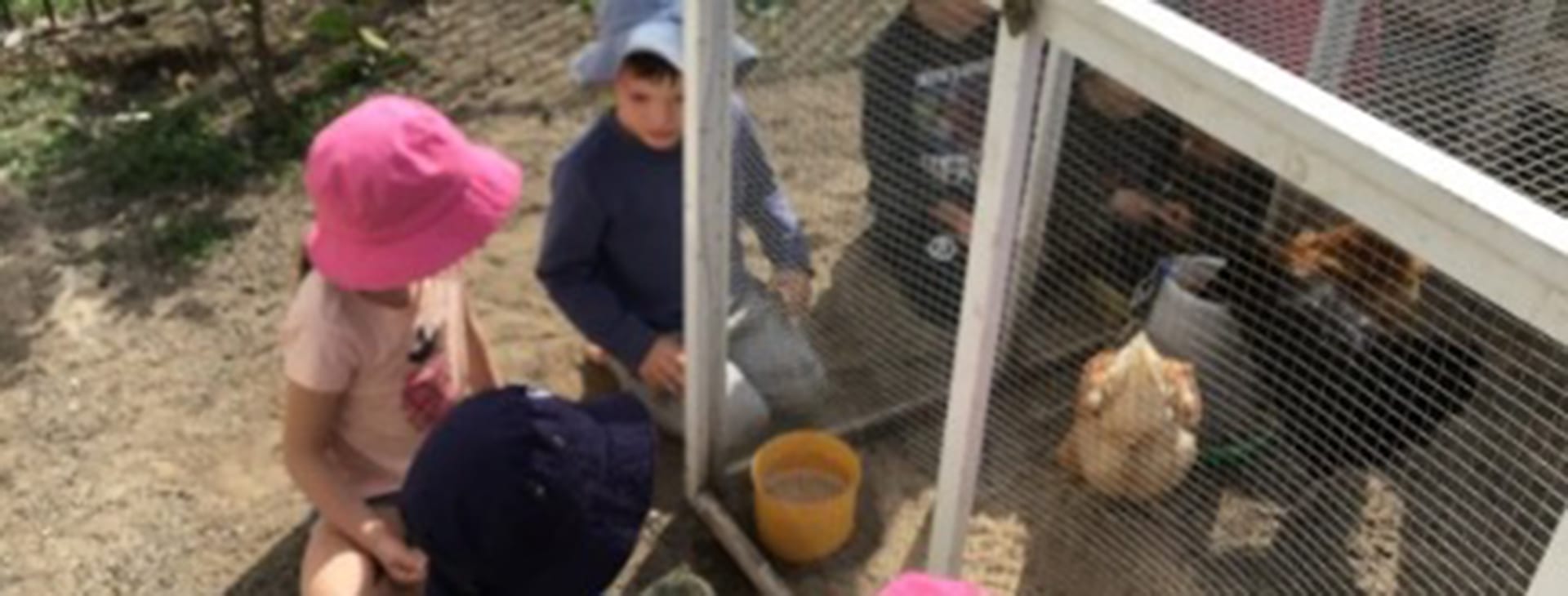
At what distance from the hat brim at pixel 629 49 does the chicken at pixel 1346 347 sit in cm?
105

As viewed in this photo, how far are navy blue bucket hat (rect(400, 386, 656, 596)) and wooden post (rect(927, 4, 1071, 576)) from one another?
51 centimetres

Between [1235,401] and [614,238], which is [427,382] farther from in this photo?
[1235,401]

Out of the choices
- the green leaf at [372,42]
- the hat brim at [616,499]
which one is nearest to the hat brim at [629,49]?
the hat brim at [616,499]

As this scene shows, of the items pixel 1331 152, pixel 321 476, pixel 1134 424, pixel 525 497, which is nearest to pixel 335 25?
pixel 321 476

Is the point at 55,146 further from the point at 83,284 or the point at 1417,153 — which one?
the point at 1417,153

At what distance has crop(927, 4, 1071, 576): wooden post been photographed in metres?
1.86

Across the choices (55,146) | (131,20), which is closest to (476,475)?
(55,146)

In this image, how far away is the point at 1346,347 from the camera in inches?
87.0

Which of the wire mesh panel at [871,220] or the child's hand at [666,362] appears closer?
the wire mesh panel at [871,220]

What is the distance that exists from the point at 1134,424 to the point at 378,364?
133 cm

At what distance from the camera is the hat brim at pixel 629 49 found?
9.07 feet

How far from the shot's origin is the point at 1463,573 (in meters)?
2.32

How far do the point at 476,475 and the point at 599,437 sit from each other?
17cm

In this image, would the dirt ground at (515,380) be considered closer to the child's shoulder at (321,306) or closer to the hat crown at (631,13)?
the hat crown at (631,13)
